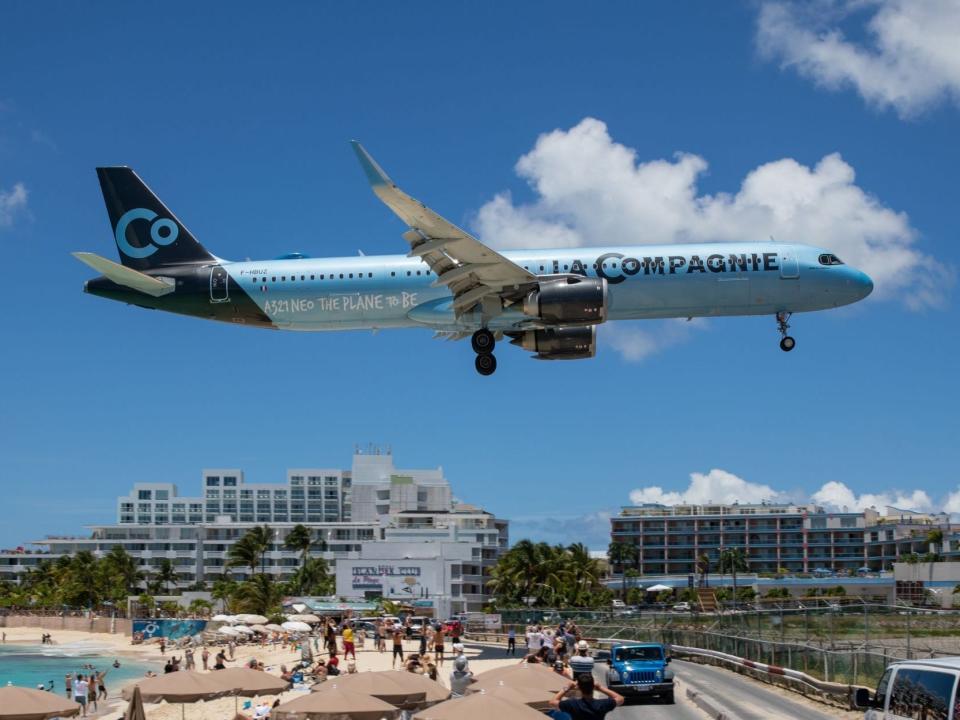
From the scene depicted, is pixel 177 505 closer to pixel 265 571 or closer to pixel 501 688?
pixel 265 571

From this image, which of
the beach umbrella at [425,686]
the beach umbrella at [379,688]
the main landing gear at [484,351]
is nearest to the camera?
the beach umbrella at [379,688]

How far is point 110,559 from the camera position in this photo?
14925 centimetres

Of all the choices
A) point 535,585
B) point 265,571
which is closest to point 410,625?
point 535,585

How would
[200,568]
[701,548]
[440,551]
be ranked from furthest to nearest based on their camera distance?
[701,548]
[200,568]
[440,551]

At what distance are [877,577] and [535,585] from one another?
53.3 metres

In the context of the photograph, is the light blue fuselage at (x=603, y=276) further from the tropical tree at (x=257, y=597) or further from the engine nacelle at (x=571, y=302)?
the tropical tree at (x=257, y=597)

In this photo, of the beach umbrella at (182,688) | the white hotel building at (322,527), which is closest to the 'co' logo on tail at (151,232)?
the beach umbrella at (182,688)

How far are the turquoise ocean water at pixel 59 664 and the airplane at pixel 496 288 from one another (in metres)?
36.9

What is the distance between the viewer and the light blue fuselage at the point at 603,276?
40.3 m

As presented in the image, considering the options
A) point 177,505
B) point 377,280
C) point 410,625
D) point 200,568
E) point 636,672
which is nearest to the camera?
point 636,672

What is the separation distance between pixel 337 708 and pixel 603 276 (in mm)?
19127

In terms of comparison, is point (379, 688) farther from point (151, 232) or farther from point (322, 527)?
point (322, 527)

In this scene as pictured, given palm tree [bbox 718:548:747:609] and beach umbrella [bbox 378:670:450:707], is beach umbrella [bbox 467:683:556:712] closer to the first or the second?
beach umbrella [bbox 378:670:450:707]

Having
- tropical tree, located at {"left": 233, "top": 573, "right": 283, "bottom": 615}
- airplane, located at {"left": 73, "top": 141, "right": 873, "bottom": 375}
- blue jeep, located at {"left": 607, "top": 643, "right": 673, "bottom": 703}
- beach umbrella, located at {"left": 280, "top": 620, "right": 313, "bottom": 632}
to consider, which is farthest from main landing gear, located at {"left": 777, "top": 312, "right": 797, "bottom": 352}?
tropical tree, located at {"left": 233, "top": 573, "right": 283, "bottom": 615}
